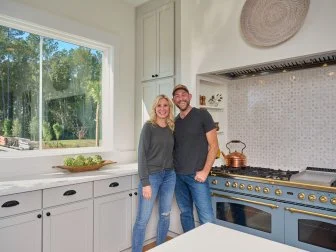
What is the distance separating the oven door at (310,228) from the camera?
1.89m

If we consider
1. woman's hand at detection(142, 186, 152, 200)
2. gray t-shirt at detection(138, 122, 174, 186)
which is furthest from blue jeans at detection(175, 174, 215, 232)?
woman's hand at detection(142, 186, 152, 200)

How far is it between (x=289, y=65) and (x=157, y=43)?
1.49 metres

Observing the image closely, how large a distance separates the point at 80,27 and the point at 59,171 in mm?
1514

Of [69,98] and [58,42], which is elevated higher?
[58,42]

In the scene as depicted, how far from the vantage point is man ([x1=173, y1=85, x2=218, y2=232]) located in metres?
2.35

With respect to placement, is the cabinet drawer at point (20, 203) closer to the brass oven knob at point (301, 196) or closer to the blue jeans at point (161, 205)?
the blue jeans at point (161, 205)

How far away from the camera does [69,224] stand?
211 centimetres

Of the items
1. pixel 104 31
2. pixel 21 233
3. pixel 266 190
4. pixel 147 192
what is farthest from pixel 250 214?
pixel 104 31

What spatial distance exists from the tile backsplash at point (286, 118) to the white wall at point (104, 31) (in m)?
1.28

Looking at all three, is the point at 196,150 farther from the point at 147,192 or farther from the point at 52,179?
the point at 52,179

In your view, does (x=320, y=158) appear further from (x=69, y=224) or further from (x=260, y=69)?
(x=69, y=224)

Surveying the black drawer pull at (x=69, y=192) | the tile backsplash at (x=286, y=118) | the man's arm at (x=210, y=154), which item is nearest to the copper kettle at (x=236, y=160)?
the tile backsplash at (x=286, y=118)

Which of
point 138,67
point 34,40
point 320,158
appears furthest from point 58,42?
point 320,158

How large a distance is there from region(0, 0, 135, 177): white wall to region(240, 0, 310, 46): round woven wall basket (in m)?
1.52
